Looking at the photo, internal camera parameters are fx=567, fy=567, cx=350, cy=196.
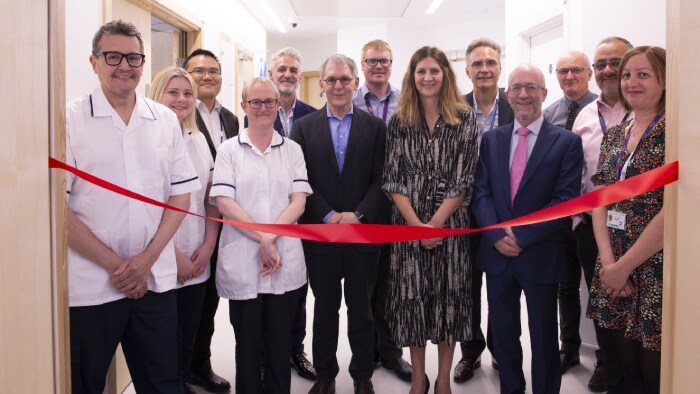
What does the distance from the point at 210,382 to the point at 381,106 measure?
1.98 meters

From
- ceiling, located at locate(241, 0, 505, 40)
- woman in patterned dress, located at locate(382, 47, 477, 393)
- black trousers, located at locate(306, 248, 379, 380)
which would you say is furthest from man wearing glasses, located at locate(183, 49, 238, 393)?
ceiling, located at locate(241, 0, 505, 40)

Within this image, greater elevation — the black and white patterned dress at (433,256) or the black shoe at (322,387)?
the black and white patterned dress at (433,256)

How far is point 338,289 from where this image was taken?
301 cm

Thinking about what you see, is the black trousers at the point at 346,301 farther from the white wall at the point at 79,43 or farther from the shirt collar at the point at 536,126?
the white wall at the point at 79,43

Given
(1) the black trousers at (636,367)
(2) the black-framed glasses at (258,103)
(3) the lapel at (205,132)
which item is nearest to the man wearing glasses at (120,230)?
(2) the black-framed glasses at (258,103)

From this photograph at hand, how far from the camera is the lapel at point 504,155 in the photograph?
2758 mm

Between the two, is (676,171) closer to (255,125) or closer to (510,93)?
(510,93)

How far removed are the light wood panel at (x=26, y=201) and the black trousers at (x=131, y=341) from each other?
0.56 metres

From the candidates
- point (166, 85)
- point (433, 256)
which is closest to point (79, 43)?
point (166, 85)

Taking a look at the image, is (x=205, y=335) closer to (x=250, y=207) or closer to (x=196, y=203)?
(x=196, y=203)

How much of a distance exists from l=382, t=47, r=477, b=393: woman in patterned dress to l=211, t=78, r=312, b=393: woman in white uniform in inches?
20.9

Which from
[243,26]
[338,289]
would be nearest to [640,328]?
[338,289]

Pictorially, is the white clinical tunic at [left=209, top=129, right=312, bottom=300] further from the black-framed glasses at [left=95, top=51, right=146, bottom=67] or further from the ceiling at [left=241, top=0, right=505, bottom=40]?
the ceiling at [left=241, top=0, right=505, bottom=40]

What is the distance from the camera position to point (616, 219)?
232 centimetres
